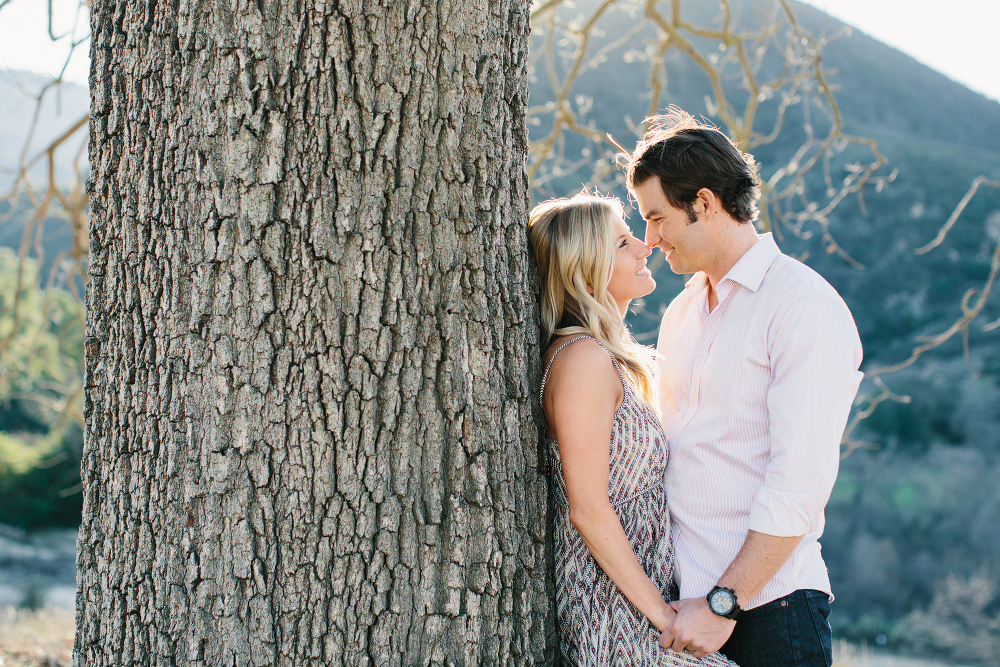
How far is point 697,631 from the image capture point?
1590 millimetres

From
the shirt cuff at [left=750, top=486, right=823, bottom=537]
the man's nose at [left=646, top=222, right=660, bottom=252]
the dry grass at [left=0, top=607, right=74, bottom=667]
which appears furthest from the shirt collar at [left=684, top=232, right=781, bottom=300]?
the dry grass at [left=0, top=607, right=74, bottom=667]

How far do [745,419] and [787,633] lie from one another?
50 centimetres

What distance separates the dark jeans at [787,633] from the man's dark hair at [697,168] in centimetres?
98

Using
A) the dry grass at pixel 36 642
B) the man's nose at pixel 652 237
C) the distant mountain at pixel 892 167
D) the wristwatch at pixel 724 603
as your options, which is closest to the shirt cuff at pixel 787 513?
the wristwatch at pixel 724 603

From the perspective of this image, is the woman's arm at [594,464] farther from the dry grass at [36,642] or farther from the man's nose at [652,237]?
the dry grass at [36,642]

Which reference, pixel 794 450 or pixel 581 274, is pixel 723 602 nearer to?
pixel 794 450

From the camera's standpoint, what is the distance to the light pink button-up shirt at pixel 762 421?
1562mm

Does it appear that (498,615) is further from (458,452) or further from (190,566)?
(190,566)

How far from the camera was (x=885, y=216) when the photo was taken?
16.2 meters

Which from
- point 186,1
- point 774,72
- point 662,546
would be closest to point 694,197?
point 662,546

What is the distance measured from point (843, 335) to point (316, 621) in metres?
1.29

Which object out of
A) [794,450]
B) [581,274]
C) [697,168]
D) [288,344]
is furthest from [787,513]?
[288,344]

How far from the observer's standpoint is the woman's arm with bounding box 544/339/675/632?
1.59 metres

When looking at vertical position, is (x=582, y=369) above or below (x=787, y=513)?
above
